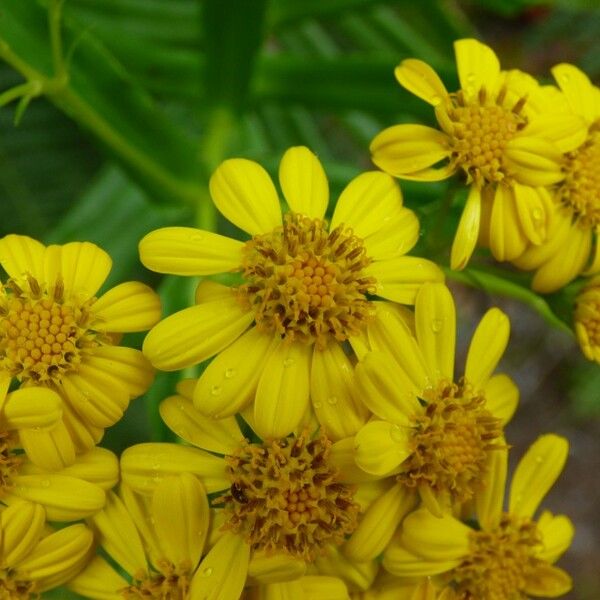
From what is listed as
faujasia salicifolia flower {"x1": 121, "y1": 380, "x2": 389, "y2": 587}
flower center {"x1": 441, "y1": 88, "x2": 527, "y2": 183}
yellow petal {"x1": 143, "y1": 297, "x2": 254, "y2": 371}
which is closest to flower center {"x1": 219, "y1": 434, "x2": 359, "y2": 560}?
faujasia salicifolia flower {"x1": 121, "y1": 380, "x2": 389, "y2": 587}

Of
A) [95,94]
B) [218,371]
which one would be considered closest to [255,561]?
[218,371]

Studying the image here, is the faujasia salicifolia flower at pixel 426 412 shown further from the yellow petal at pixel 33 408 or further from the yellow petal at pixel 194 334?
the yellow petal at pixel 33 408

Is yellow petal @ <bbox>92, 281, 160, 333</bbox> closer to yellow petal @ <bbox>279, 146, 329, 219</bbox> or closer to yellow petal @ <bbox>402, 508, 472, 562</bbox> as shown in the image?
yellow petal @ <bbox>279, 146, 329, 219</bbox>

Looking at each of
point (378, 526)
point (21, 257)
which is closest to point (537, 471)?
point (378, 526)

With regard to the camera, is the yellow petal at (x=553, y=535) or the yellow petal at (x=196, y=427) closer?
the yellow petal at (x=196, y=427)

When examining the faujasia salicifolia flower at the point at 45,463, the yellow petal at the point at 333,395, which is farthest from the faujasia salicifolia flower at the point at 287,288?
the faujasia salicifolia flower at the point at 45,463

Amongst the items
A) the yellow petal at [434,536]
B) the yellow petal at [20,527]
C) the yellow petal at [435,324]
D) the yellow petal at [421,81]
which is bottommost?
the yellow petal at [20,527]

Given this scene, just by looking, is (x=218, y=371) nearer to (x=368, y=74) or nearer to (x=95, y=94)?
(x=95, y=94)
